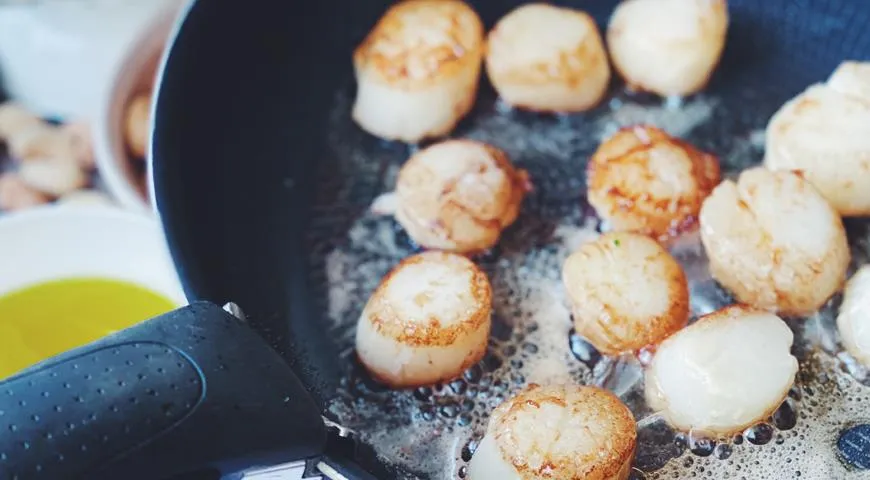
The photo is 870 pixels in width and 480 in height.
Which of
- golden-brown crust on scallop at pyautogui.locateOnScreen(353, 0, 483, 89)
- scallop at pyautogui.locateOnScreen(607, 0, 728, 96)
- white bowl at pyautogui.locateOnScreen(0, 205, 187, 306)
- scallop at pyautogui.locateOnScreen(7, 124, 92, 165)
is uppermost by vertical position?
golden-brown crust on scallop at pyautogui.locateOnScreen(353, 0, 483, 89)

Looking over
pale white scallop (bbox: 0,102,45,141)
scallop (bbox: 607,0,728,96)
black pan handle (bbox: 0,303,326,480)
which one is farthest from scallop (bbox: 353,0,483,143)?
pale white scallop (bbox: 0,102,45,141)

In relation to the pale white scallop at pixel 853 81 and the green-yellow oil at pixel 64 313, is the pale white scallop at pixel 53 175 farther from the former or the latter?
the pale white scallop at pixel 853 81

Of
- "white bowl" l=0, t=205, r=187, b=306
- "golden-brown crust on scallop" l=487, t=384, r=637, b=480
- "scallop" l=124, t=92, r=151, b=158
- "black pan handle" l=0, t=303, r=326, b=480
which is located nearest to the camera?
"black pan handle" l=0, t=303, r=326, b=480

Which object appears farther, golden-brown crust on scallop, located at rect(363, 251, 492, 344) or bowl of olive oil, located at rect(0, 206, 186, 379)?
bowl of olive oil, located at rect(0, 206, 186, 379)

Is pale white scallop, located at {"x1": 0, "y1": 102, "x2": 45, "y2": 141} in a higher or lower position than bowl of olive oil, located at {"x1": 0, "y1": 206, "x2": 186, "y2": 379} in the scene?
higher

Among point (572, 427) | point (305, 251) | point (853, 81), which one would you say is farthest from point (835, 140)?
point (305, 251)

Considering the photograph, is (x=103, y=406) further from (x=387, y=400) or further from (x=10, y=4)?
(x=10, y=4)

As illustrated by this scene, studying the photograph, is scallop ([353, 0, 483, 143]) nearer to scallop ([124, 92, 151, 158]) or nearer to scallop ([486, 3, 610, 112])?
scallop ([486, 3, 610, 112])
